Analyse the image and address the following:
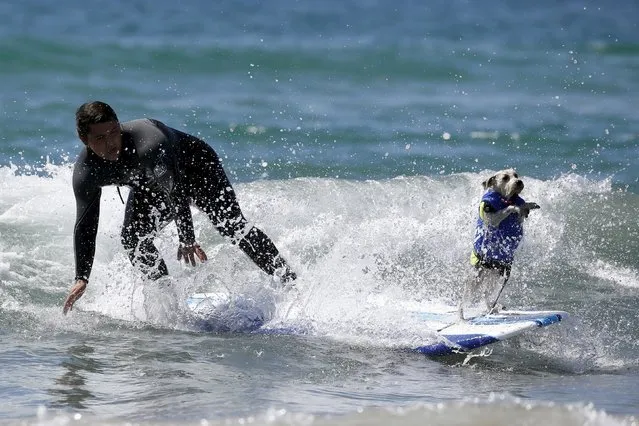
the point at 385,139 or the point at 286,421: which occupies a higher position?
the point at 385,139

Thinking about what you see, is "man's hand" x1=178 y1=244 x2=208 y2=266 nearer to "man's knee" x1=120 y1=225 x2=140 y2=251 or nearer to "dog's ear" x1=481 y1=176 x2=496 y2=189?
"man's knee" x1=120 y1=225 x2=140 y2=251

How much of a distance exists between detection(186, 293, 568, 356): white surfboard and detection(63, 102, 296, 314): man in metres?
0.31

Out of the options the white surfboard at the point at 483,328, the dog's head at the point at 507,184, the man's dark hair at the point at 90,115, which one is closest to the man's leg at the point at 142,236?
the man's dark hair at the point at 90,115

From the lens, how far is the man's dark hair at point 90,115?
602 cm

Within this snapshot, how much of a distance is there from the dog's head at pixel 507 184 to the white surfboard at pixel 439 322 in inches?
28.5

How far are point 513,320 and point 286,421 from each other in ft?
6.67

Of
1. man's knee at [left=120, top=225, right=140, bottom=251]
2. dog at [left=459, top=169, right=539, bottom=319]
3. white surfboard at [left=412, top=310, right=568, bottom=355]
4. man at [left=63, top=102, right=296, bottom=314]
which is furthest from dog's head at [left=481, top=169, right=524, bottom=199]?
man's knee at [left=120, top=225, right=140, bottom=251]

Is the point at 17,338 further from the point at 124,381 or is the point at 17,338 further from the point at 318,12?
the point at 318,12

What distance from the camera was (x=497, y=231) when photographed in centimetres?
666

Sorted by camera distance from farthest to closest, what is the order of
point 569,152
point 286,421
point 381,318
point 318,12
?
point 318,12 < point 569,152 < point 381,318 < point 286,421

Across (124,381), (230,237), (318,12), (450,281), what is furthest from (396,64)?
(124,381)

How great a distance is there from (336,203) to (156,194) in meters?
4.30

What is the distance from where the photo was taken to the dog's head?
21.4 ft

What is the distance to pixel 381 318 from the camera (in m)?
6.88
